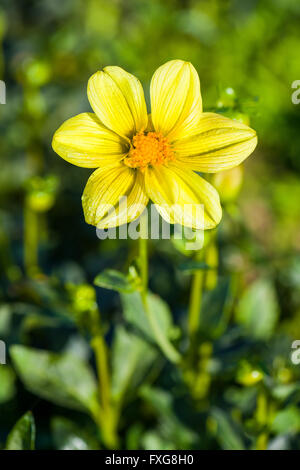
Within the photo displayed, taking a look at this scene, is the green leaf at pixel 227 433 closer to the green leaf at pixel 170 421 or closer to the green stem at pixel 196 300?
the green leaf at pixel 170 421

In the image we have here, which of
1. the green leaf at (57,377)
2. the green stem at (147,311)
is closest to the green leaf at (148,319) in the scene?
the green stem at (147,311)

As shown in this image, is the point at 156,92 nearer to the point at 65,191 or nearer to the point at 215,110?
the point at 215,110

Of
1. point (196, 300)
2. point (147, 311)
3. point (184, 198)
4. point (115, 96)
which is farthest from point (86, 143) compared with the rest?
point (196, 300)

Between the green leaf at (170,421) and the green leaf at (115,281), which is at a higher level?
the green leaf at (115,281)

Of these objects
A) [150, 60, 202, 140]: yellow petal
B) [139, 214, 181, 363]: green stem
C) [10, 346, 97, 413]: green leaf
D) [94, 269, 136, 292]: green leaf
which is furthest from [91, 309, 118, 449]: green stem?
[150, 60, 202, 140]: yellow petal

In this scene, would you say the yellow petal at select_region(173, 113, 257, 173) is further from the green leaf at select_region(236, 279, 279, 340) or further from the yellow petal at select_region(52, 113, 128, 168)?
the green leaf at select_region(236, 279, 279, 340)

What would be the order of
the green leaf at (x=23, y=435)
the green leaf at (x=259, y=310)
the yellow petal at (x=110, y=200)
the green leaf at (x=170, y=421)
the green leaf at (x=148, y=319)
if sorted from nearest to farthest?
the yellow petal at (x=110, y=200), the green leaf at (x=23, y=435), the green leaf at (x=148, y=319), the green leaf at (x=170, y=421), the green leaf at (x=259, y=310)

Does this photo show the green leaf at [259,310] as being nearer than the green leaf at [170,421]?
No

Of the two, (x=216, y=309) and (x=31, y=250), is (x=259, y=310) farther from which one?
(x=31, y=250)
